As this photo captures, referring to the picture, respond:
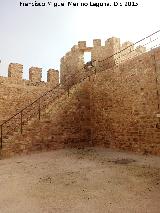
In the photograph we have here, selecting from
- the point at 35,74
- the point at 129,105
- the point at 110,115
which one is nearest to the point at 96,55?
the point at 35,74

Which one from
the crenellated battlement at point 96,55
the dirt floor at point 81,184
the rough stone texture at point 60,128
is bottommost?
the dirt floor at point 81,184

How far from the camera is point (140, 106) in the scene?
1090 cm

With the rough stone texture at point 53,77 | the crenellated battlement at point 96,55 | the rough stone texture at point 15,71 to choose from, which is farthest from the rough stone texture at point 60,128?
the crenellated battlement at point 96,55

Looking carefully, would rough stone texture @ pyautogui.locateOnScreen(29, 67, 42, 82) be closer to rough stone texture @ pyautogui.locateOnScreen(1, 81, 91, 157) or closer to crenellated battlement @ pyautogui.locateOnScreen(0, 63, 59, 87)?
crenellated battlement @ pyautogui.locateOnScreen(0, 63, 59, 87)

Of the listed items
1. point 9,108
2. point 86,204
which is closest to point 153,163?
point 86,204

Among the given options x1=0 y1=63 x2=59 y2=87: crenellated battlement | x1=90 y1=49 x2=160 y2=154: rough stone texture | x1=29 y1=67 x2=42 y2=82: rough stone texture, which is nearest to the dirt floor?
x1=90 y1=49 x2=160 y2=154: rough stone texture

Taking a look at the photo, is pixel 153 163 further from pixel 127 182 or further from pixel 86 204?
pixel 86 204

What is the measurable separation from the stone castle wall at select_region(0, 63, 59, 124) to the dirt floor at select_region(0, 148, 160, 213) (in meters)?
4.68

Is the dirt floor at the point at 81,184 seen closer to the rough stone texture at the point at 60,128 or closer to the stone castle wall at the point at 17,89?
the rough stone texture at the point at 60,128

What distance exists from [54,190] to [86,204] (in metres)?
1.21

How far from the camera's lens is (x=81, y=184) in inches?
262

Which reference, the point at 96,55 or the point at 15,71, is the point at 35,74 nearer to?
the point at 15,71

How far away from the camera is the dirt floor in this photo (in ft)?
16.9

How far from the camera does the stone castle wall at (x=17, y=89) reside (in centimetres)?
1416
